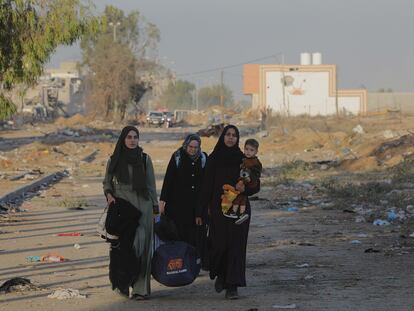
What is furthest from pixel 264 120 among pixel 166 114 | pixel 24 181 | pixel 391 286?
pixel 391 286

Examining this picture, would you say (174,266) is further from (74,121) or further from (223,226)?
(74,121)

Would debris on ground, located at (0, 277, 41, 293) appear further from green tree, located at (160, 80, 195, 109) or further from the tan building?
green tree, located at (160, 80, 195, 109)

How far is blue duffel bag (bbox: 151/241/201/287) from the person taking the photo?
10.2 m

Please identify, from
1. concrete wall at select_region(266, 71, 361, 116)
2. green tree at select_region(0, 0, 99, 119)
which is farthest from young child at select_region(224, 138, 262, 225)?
concrete wall at select_region(266, 71, 361, 116)

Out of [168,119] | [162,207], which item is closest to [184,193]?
[162,207]

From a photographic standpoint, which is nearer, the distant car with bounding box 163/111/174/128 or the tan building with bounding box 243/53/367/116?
the distant car with bounding box 163/111/174/128

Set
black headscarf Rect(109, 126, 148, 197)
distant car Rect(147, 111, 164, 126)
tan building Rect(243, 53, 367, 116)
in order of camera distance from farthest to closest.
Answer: tan building Rect(243, 53, 367, 116) < distant car Rect(147, 111, 164, 126) < black headscarf Rect(109, 126, 148, 197)

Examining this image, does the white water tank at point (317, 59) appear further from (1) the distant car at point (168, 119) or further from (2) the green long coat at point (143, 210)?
(2) the green long coat at point (143, 210)

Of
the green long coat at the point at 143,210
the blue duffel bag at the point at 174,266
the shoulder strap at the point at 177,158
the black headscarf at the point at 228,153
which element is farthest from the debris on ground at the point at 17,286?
the black headscarf at the point at 228,153

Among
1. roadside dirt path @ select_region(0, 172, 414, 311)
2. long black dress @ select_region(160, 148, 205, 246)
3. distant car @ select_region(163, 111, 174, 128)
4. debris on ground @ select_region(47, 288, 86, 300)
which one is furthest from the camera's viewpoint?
distant car @ select_region(163, 111, 174, 128)

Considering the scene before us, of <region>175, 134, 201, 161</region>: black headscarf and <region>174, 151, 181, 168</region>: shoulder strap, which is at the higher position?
<region>175, 134, 201, 161</region>: black headscarf

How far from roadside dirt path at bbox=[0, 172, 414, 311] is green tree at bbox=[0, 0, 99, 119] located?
2512mm

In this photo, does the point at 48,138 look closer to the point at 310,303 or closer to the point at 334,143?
the point at 334,143

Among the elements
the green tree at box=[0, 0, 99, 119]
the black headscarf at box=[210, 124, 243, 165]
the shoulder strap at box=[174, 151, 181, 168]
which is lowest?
the shoulder strap at box=[174, 151, 181, 168]
